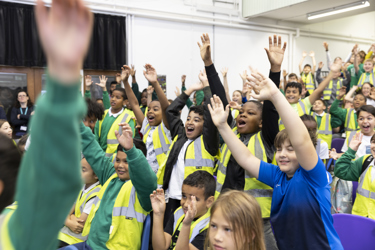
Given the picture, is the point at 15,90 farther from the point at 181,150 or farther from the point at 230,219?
the point at 230,219

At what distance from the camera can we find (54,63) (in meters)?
0.43

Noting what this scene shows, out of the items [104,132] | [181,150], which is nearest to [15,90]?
[104,132]

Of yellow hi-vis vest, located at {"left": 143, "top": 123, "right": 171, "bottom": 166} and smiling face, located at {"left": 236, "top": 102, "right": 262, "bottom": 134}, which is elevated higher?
smiling face, located at {"left": 236, "top": 102, "right": 262, "bottom": 134}

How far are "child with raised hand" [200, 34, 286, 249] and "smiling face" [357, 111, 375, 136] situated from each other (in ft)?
5.78

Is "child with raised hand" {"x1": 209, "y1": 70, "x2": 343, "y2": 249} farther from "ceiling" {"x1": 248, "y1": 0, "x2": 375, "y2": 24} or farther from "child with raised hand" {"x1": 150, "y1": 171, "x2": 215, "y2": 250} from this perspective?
"ceiling" {"x1": 248, "y1": 0, "x2": 375, "y2": 24}

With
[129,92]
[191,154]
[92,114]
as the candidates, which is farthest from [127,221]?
[92,114]

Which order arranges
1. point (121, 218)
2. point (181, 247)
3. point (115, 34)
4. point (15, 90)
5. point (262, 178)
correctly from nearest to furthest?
1. point (181, 247)
2. point (262, 178)
3. point (121, 218)
4. point (15, 90)
5. point (115, 34)

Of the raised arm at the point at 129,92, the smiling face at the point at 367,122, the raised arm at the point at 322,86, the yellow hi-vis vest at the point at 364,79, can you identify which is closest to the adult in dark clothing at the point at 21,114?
the raised arm at the point at 129,92

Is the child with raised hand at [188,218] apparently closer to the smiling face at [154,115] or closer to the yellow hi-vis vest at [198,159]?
the yellow hi-vis vest at [198,159]

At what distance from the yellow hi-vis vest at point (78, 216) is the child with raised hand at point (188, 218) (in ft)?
2.18

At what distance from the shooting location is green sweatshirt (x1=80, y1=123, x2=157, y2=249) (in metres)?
1.96

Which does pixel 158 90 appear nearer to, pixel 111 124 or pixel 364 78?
pixel 111 124

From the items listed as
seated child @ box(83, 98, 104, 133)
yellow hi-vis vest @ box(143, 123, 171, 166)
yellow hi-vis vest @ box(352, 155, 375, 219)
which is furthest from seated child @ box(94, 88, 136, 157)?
yellow hi-vis vest @ box(352, 155, 375, 219)

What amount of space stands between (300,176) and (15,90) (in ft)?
23.0
